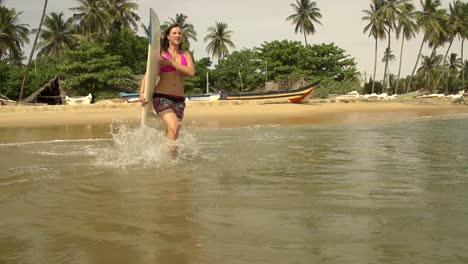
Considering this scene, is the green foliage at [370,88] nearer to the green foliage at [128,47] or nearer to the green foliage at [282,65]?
the green foliage at [282,65]

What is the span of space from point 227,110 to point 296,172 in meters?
18.3

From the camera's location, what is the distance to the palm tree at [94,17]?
38562 mm

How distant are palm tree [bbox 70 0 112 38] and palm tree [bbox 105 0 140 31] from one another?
68 centimetres

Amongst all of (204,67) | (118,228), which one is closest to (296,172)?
(118,228)

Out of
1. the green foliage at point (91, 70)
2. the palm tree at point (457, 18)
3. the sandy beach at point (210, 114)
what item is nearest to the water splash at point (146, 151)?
the sandy beach at point (210, 114)

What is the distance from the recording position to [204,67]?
44.9 meters

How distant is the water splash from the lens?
5.24 m

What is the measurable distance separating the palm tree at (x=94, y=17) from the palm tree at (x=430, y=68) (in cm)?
4476

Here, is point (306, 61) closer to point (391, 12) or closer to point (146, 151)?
point (391, 12)

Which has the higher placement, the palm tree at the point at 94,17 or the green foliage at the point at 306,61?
the palm tree at the point at 94,17

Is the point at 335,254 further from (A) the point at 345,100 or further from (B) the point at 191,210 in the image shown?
(A) the point at 345,100

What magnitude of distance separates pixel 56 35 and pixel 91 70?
39.7 ft

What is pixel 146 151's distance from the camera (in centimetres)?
559

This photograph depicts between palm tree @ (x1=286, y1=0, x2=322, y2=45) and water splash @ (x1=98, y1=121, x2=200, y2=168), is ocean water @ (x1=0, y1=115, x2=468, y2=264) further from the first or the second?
palm tree @ (x1=286, y1=0, x2=322, y2=45)
